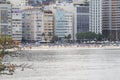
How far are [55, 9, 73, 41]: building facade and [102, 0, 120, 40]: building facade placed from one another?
1179 centimetres

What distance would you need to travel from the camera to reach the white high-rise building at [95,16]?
170 m

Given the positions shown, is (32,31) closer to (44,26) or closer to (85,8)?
(44,26)

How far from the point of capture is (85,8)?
17438 cm

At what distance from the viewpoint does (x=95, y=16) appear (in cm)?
17312

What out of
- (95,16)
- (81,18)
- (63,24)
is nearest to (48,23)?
(63,24)

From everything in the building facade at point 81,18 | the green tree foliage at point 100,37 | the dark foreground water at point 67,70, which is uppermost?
the building facade at point 81,18

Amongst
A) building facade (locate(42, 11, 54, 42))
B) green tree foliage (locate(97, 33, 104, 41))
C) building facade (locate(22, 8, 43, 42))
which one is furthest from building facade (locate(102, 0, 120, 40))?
building facade (locate(22, 8, 43, 42))

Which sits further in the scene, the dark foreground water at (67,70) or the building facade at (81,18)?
the building facade at (81,18)

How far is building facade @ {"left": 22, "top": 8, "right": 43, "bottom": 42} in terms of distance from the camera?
531 ft

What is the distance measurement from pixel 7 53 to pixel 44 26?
155 metres

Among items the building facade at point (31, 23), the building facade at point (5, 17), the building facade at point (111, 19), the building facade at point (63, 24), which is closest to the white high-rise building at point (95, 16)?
the building facade at point (111, 19)

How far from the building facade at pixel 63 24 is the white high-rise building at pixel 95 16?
6501 mm

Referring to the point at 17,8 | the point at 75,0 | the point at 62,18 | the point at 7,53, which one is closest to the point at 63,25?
the point at 62,18

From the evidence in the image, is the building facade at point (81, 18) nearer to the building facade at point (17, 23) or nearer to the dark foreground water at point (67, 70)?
the building facade at point (17, 23)
